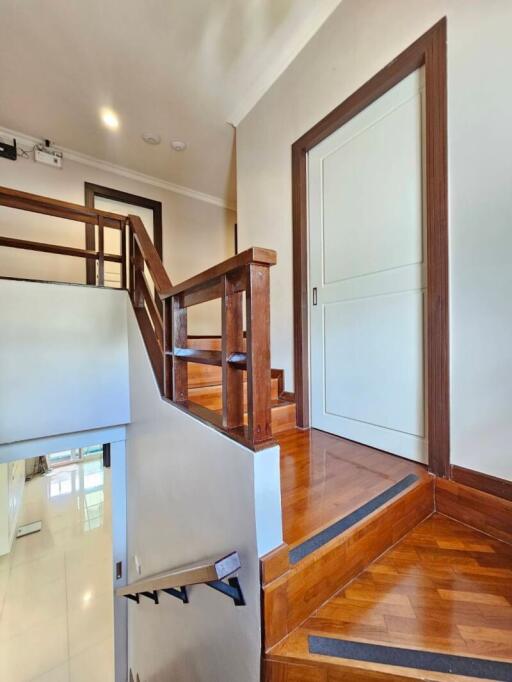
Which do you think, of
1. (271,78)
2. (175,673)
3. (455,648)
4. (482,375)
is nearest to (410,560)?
(455,648)

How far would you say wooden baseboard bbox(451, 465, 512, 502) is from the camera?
1.25m

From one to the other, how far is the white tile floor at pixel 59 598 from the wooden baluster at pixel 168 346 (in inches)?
69.9

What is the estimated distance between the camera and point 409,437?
5.39 feet

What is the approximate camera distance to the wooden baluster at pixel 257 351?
853 millimetres

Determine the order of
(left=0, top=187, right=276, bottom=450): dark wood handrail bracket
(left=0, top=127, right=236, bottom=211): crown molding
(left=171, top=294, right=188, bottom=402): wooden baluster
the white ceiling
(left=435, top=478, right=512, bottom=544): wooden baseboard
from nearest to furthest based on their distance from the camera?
(left=0, top=187, right=276, bottom=450): dark wood handrail bracket → (left=435, top=478, right=512, bottom=544): wooden baseboard → (left=171, top=294, right=188, bottom=402): wooden baluster → the white ceiling → (left=0, top=127, right=236, bottom=211): crown molding

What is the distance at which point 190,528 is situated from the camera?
128cm

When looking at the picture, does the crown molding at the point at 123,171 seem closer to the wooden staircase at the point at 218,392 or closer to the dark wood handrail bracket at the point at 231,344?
the dark wood handrail bracket at the point at 231,344

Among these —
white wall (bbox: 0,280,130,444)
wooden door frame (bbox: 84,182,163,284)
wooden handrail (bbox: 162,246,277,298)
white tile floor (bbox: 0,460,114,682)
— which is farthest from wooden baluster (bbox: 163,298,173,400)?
wooden door frame (bbox: 84,182,163,284)

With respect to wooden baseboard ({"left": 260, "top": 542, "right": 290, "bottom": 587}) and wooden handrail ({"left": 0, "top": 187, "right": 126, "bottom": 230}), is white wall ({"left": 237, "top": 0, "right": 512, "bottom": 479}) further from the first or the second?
wooden handrail ({"left": 0, "top": 187, "right": 126, "bottom": 230})

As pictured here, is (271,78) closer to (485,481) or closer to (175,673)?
(485,481)

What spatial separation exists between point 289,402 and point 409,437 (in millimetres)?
867

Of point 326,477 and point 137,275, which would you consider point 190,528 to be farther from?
point 137,275

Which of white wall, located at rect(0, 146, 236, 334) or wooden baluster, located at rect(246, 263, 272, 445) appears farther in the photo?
white wall, located at rect(0, 146, 236, 334)

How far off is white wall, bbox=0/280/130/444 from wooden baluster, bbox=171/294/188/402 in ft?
3.79
